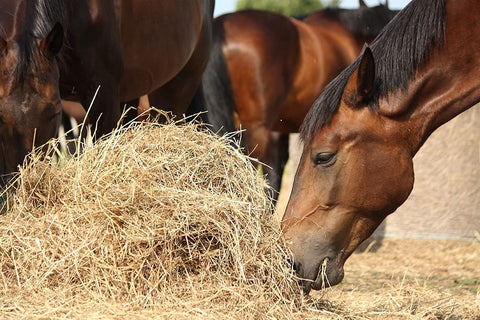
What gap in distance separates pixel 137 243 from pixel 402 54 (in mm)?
1320

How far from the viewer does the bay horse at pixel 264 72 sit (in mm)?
6508

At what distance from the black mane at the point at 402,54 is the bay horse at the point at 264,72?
3.17m

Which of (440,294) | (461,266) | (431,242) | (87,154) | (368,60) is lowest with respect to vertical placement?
(431,242)

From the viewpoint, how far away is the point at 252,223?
9.38 ft

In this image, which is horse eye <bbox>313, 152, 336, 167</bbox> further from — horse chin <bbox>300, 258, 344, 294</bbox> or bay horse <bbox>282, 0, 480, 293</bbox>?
horse chin <bbox>300, 258, 344, 294</bbox>

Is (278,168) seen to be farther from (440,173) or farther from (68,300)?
(68,300)

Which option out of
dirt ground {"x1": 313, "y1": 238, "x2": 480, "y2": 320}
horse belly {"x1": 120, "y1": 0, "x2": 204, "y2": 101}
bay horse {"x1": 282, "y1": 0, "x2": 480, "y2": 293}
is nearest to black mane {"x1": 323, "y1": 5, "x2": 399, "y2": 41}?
dirt ground {"x1": 313, "y1": 238, "x2": 480, "y2": 320}

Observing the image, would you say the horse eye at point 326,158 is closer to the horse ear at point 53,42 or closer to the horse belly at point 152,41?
the horse ear at point 53,42

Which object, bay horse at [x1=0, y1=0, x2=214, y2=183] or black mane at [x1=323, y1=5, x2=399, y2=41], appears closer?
bay horse at [x1=0, y1=0, x2=214, y2=183]

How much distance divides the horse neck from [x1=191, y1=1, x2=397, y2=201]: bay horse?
3173 mm

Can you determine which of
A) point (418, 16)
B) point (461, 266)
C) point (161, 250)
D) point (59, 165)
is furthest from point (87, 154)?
point (461, 266)

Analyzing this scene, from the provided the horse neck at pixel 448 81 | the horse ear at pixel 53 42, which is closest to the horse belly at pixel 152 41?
the horse ear at pixel 53 42

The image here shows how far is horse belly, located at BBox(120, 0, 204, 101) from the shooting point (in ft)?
14.3

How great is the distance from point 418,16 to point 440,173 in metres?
3.85
